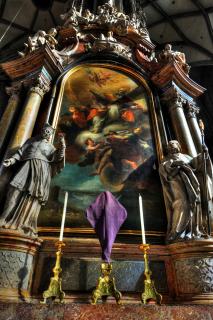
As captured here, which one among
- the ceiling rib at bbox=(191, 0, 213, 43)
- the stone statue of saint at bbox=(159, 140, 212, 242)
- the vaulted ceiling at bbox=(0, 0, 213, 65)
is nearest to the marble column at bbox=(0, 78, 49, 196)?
the stone statue of saint at bbox=(159, 140, 212, 242)

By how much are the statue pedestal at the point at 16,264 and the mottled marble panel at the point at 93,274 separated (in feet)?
0.69

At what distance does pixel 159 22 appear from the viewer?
12.1 meters

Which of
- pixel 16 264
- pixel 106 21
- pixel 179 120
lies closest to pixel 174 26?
pixel 106 21

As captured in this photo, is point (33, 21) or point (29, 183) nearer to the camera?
point (29, 183)

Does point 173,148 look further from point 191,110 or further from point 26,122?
point 26,122

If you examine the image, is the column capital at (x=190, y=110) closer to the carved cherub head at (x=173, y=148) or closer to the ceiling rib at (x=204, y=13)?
the carved cherub head at (x=173, y=148)

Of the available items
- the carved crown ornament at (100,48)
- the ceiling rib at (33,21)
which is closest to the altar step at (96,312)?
the carved crown ornament at (100,48)

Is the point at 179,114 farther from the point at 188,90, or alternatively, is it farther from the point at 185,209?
the point at 185,209

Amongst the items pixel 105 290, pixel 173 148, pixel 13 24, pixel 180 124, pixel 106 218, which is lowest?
pixel 105 290

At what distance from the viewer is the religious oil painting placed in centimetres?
441

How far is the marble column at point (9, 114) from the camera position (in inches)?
206

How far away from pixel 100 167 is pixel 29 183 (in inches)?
55.1

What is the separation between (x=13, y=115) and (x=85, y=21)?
4.28 meters

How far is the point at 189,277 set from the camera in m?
3.46
